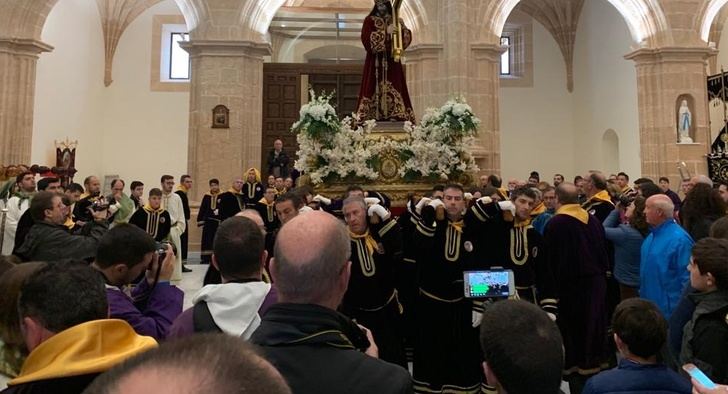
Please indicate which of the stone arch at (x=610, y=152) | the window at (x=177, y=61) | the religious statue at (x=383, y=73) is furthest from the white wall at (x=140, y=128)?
the stone arch at (x=610, y=152)

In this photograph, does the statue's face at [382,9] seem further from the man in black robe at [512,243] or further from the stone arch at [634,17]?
the stone arch at [634,17]

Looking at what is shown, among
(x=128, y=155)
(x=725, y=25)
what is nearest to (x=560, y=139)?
→ (x=725, y=25)

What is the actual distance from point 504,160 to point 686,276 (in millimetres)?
17245

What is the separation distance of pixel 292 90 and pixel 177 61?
643 cm

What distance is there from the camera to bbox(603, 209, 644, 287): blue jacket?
5078 mm

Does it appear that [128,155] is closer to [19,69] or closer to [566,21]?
[19,69]

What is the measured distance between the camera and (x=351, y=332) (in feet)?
5.77

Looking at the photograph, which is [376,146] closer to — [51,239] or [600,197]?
[600,197]

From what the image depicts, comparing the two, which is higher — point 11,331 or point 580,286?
point 11,331

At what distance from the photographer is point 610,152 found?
18.9m

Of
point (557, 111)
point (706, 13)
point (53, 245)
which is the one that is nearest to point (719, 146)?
point (706, 13)

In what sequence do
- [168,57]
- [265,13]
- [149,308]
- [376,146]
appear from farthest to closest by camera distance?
[168,57], [265,13], [376,146], [149,308]

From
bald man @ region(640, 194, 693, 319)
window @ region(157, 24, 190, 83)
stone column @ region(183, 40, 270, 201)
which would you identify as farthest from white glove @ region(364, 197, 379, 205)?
window @ region(157, 24, 190, 83)

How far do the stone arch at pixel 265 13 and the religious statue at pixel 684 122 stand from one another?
283 inches
